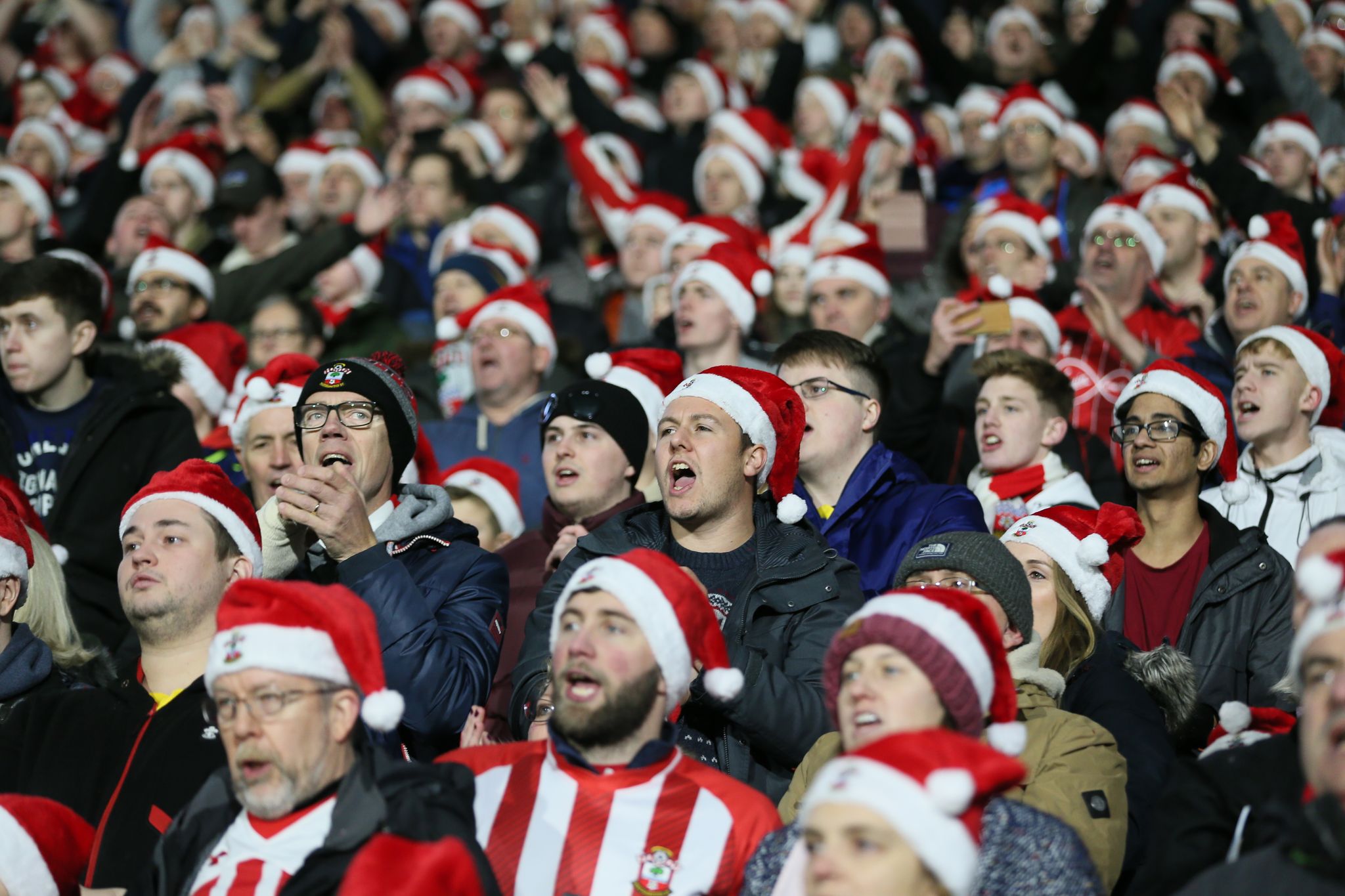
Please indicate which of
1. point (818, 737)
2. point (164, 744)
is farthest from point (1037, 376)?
point (164, 744)

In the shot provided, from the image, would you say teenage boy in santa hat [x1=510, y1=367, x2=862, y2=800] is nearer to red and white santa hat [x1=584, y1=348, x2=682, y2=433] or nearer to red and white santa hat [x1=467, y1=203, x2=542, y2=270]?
red and white santa hat [x1=584, y1=348, x2=682, y2=433]

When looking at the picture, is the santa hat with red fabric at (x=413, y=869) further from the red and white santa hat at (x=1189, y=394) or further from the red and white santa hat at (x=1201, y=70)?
the red and white santa hat at (x=1201, y=70)

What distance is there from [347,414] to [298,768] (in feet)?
6.26

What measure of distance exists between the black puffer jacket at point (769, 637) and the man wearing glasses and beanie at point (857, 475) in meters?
0.63

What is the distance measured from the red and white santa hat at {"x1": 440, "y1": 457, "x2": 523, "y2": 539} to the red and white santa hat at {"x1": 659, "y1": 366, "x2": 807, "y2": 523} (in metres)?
1.70

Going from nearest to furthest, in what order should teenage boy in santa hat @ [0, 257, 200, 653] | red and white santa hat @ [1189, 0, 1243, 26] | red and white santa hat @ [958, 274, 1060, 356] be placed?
teenage boy in santa hat @ [0, 257, 200, 653] < red and white santa hat @ [958, 274, 1060, 356] < red and white santa hat @ [1189, 0, 1243, 26]

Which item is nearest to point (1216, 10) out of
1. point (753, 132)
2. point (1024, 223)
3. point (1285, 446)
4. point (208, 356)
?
point (753, 132)

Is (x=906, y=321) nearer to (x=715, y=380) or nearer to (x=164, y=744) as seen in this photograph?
(x=715, y=380)

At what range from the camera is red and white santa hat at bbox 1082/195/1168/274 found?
28.9 ft

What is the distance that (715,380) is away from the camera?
5.75m

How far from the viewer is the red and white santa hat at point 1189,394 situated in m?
6.44

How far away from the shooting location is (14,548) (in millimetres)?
5688

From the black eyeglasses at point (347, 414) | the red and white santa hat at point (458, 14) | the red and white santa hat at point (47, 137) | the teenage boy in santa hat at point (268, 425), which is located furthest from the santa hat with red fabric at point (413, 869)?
the red and white santa hat at point (458, 14)

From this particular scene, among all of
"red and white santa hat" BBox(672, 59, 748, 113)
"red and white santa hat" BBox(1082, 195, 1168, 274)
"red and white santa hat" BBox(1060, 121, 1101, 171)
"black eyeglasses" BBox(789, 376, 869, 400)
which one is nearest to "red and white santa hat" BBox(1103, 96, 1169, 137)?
"red and white santa hat" BBox(1060, 121, 1101, 171)
